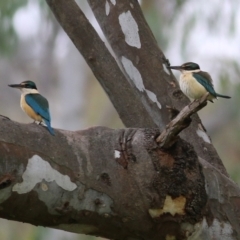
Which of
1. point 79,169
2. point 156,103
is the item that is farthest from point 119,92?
point 79,169

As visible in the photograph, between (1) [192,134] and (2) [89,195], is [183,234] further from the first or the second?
(1) [192,134]

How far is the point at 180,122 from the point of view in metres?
2.15

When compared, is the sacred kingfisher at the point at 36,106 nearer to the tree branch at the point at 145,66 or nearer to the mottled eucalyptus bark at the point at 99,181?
the tree branch at the point at 145,66

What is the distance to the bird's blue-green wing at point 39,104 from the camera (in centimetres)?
289

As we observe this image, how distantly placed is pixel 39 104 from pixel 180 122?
3.14 feet

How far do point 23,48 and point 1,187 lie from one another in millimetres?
12349

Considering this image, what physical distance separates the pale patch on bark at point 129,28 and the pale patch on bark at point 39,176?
44.0 inches

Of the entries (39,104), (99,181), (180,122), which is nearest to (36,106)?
(39,104)

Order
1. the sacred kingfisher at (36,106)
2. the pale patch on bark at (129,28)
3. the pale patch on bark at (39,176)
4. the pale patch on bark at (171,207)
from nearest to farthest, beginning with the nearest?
the pale patch on bark at (39,176) → the pale patch on bark at (171,207) → the sacred kingfisher at (36,106) → the pale patch on bark at (129,28)

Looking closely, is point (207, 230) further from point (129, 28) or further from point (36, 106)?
point (129, 28)

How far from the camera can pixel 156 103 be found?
9.80 ft

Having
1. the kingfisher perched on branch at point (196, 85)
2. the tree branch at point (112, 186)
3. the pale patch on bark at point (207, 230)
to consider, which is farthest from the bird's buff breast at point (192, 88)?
the pale patch on bark at point (207, 230)

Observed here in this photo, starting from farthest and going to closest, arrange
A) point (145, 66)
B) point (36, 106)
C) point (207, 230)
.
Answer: point (145, 66) < point (36, 106) < point (207, 230)

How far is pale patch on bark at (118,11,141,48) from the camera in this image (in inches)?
122
